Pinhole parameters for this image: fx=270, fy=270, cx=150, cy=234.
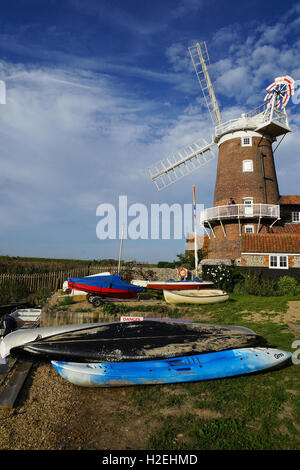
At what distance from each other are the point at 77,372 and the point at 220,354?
3.22m

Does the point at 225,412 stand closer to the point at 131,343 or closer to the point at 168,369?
the point at 168,369

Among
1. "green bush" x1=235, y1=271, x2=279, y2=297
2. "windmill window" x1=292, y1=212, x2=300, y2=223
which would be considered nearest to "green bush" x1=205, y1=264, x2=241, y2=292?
"green bush" x1=235, y1=271, x2=279, y2=297

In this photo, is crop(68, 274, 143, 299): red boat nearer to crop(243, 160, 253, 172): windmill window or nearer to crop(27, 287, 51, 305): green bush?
crop(27, 287, 51, 305): green bush

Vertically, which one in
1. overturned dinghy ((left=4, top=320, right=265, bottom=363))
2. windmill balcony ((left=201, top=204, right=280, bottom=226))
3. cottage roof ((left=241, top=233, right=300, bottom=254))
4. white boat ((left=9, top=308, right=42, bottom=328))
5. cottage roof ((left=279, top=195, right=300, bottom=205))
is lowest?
white boat ((left=9, top=308, right=42, bottom=328))

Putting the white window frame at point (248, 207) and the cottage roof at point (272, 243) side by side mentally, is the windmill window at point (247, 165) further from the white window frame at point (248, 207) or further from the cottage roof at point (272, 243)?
the cottage roof at point (272, 243)

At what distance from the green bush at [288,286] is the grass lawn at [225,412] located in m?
11.0

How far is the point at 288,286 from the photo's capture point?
16.5 metres

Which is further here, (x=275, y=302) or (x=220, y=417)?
(x=275, y=302)

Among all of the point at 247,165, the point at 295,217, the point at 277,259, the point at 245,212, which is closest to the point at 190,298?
the point at 277,259

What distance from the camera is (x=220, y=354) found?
6266mm

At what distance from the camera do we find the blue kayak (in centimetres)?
564

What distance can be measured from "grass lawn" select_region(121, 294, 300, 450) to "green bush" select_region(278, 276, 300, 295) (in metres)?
11.0

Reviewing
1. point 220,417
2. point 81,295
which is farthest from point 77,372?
point 81,295
